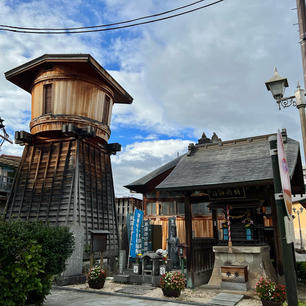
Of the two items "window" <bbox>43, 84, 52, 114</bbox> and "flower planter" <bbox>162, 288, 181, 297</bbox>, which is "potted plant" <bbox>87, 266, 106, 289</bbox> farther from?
"window" <bbox>43, 84, 52, 114</bbox>

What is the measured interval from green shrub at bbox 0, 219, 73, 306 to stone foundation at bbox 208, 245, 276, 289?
7355mm

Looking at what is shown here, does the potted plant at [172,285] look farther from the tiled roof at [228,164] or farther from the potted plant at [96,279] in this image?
the tiled roof at [228,164]

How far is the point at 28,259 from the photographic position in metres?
7.26

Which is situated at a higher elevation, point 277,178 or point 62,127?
point 62,127

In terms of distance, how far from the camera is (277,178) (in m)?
4.84

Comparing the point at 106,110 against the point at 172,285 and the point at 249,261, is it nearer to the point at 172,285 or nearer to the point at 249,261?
the point at 172,285

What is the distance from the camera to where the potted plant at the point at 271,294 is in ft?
30.3

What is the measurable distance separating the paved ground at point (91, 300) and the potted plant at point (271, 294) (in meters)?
2.73

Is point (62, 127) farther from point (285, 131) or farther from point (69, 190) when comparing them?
point (285, 131)

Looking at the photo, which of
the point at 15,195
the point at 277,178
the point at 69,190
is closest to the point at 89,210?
the point at 69,190

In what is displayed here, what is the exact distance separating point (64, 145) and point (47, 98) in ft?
10.8

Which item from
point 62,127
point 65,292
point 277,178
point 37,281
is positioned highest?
point 62,127

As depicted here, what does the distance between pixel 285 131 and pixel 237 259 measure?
21.4 ft

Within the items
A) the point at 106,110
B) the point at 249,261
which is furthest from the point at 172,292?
the point at 106,110
